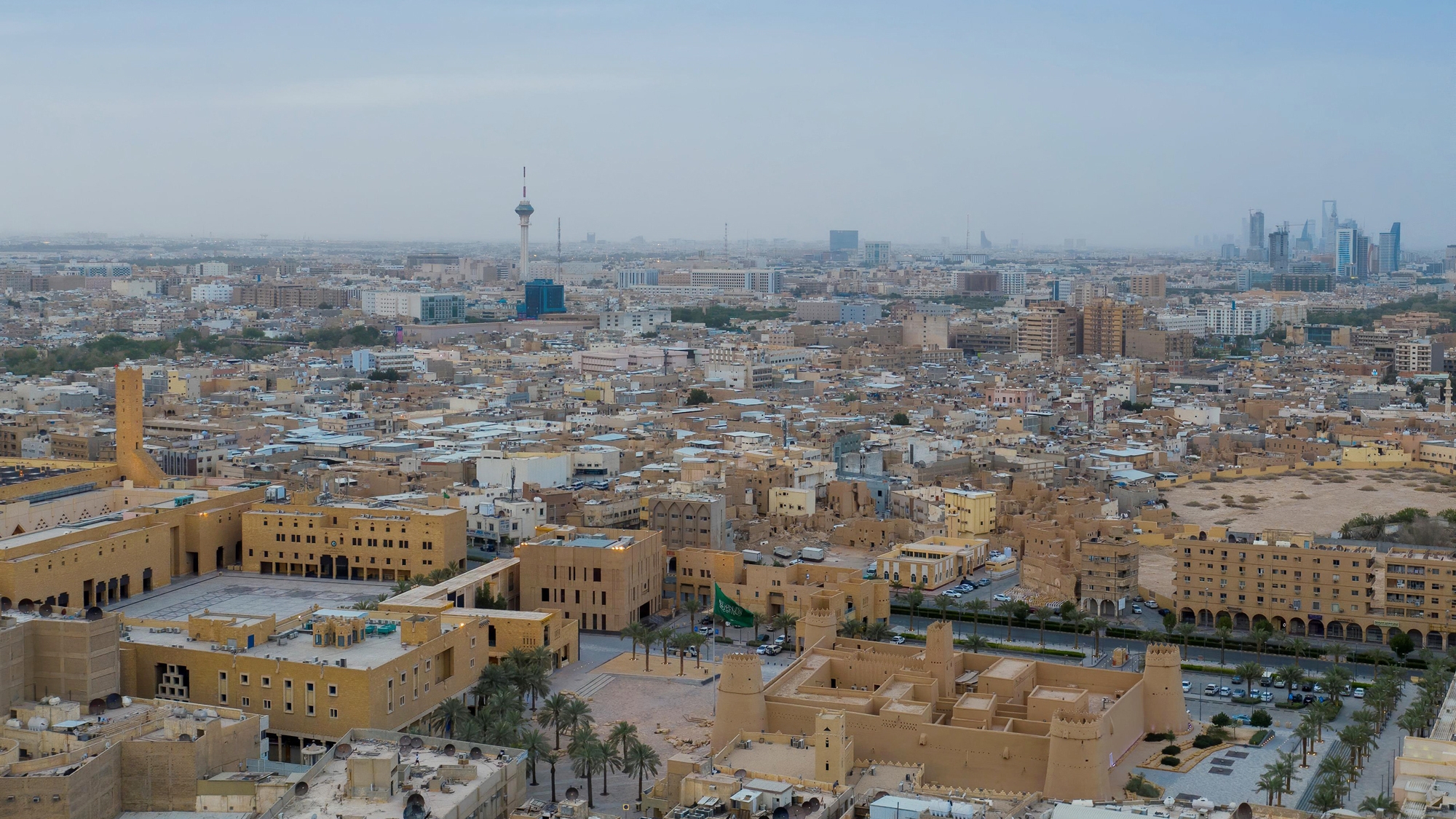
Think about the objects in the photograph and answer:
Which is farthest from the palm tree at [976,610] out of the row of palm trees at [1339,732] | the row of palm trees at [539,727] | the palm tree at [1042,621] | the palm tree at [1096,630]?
the row of palm trees at [539,727]

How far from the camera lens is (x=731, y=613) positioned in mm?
23500

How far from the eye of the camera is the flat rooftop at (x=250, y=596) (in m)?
22.5

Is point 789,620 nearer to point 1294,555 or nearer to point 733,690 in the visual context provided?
point 733,690

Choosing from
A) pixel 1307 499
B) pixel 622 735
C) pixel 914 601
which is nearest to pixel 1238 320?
pixel 1307 499

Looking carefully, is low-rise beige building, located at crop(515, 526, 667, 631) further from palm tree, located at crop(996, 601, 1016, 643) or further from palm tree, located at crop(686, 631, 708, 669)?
palm tree, located at crop(996, 601, 1016, 643)

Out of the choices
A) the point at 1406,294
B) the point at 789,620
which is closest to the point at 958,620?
the point at 789,620

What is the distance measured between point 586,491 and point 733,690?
12.5 meters

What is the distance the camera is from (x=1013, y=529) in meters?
28.5

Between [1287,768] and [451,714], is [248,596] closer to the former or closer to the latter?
[451,714]

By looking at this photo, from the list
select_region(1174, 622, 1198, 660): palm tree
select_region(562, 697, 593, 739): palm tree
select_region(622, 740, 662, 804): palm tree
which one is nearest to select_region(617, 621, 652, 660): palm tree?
select_region(562, 697, 593, 739): palm tree

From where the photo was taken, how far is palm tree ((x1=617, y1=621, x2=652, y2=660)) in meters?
21.4

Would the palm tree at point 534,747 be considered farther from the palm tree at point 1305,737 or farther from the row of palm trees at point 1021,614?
the palm tree at point 1305,737

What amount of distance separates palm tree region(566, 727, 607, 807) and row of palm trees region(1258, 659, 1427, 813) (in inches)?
240

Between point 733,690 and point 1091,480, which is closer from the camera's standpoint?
point 733,690
